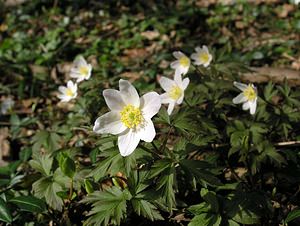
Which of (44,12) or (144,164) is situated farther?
(44,12)

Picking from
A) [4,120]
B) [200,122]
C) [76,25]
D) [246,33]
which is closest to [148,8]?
[76,25]

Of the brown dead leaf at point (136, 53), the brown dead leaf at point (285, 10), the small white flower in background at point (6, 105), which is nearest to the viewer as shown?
the small white flower in background at point (6, 105)

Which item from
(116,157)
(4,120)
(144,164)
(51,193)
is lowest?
(4,120)

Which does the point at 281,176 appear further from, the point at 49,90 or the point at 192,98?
the point at 49,90

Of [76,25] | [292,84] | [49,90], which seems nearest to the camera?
[292,84]

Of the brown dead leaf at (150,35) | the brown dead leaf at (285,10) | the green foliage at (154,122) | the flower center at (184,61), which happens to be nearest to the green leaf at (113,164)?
the green foliage at (154,122)

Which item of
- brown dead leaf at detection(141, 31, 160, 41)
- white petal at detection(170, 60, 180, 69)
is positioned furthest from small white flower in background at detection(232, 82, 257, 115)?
brown dead leaf at detection(141, 31, 160, 41)

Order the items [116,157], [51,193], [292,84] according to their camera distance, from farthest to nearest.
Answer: [292,84], [51,193], [116,157]

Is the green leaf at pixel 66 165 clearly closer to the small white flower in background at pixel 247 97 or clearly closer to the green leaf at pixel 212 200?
the green leaf at pixel 212 200
